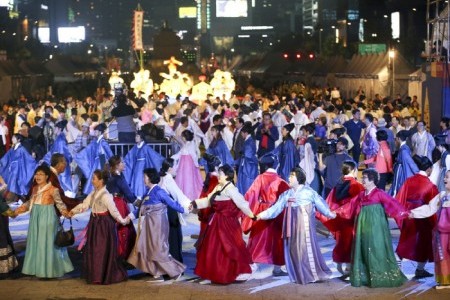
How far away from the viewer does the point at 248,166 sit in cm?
1742

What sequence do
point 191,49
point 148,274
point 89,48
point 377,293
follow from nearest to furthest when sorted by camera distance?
point 377,293 < point 148,274 < point 191,49 < point 89,48

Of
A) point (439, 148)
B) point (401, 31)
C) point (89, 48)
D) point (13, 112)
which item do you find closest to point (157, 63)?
point (401, 31)

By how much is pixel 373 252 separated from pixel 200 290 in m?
1.98

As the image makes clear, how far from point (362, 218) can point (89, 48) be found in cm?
15803

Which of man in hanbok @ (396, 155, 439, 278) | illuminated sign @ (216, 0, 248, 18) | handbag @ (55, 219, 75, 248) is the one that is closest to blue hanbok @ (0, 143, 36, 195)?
handbag @ (55, 219, 75, 248)

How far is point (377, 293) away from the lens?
37.3 ft

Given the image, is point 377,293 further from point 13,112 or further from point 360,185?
point 13,112

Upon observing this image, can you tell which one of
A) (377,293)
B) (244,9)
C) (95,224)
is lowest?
(377,293)

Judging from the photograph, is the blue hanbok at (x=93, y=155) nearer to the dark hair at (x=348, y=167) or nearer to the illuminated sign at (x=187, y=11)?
the dark hair at (x=348, y=167)

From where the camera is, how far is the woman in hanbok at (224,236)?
11750 mm

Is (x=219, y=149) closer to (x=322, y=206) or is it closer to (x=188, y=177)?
(x=188, y=177)

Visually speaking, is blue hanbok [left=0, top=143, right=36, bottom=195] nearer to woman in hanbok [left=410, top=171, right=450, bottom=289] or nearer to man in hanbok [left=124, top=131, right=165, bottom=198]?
man in hanbok [left=124, top=131, right=165, bottom=198]

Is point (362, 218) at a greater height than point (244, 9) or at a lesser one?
lesser

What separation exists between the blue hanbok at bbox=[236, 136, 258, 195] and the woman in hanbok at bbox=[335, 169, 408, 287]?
5851mm
